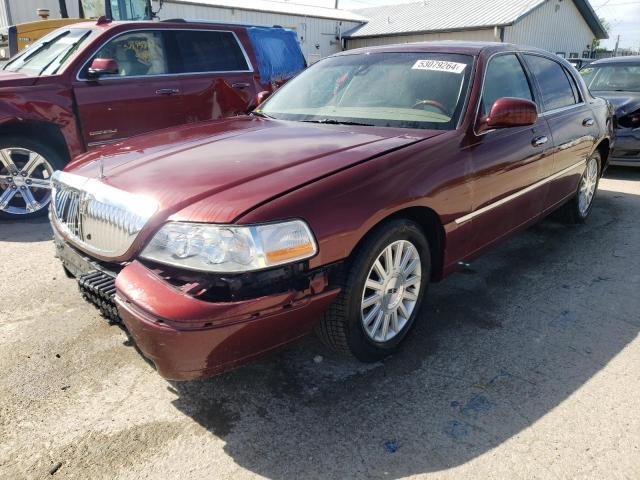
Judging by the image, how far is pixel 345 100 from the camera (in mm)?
3510

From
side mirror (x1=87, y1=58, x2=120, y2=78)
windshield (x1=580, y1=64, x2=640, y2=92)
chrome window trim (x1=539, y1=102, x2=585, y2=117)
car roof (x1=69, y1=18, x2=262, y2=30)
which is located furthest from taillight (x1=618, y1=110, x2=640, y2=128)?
side mirror (x1=87, y1=58, x2=120, y2=78)

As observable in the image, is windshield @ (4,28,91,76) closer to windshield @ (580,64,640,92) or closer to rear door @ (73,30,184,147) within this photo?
rear door @ (73,30,184,147)

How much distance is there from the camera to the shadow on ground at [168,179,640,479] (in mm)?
2193

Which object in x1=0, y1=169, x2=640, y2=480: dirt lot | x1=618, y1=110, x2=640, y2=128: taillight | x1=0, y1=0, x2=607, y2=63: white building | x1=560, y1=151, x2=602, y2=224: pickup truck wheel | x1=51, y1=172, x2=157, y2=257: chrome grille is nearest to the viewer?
x1=0, y1=169, x2=640, y2=480: dirt lot

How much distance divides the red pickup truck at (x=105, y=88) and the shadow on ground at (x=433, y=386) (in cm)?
303

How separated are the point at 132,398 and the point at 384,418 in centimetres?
121

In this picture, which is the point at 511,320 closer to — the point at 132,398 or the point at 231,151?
the point at 231,151

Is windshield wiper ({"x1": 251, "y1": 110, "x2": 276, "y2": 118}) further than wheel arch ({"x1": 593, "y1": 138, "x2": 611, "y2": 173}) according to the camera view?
No

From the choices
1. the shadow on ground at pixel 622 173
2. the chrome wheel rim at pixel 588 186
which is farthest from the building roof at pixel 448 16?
the chrome wheel rim at pixel 588 186

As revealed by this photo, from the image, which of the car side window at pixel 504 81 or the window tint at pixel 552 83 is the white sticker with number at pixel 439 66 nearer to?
the car side window at pixel 504 81

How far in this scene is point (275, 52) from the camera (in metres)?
6.82

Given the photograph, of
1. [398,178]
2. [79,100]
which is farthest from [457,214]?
[79,100]

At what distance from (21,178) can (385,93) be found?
149 inches

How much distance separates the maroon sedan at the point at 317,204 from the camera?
6.89ft
